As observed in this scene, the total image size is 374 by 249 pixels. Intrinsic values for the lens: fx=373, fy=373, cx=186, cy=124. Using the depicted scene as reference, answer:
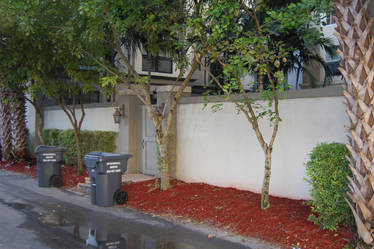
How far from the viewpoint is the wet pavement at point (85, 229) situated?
5.81 meters

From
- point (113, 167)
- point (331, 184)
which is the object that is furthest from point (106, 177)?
point (331, 184)

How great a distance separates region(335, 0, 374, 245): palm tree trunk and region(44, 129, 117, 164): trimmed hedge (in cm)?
832

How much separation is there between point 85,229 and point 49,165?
14.6ft

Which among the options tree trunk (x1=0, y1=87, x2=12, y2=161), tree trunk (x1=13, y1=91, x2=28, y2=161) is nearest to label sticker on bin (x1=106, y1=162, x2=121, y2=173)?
tree trunk (x1=13, y1=91, x2=28, y2=161)

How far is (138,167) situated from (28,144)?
25.4 feet

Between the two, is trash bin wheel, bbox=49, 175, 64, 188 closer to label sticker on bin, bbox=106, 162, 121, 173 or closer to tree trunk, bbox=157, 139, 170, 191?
label sticker on bin, bbox=106, 162, 121, 173

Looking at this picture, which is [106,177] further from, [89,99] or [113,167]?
[89,99]

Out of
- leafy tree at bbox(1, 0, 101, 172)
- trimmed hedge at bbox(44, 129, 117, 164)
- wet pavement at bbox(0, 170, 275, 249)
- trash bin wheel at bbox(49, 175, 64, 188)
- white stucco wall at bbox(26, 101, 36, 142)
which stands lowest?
wet pavement at bbox(0, 170, 275, 249)

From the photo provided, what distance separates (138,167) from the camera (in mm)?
11562

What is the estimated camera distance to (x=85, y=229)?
664 cm

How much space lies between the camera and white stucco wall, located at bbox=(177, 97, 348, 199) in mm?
6979

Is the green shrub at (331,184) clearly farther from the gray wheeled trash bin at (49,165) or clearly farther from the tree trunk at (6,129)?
the tree trunk at (6,129)

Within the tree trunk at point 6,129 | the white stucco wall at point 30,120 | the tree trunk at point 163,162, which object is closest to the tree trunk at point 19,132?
the tree trunk at point 6,129

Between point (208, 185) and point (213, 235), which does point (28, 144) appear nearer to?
point (208, 185)
